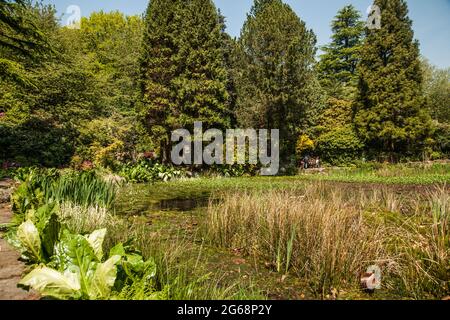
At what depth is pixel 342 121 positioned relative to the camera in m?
25.2

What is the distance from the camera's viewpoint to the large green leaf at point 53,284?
1.96m

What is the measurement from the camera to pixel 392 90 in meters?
21.4

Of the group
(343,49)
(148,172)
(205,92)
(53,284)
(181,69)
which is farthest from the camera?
(343,49)

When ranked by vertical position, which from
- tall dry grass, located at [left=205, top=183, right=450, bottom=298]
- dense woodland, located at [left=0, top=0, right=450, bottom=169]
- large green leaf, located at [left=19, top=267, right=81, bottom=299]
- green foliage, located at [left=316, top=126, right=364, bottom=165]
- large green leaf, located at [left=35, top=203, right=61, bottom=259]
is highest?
dense woodland, located at [left=0, top=0, right=450, bottom=169]

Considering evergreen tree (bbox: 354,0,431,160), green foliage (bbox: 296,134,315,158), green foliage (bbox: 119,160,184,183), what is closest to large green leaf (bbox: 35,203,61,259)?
green foliage (bbox: 119,160,184,183)

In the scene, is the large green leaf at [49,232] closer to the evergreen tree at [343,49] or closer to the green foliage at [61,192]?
the green foliage at [61,192]

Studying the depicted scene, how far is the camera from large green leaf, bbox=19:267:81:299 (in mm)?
1964

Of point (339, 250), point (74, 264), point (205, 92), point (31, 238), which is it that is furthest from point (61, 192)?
point (205, 92)

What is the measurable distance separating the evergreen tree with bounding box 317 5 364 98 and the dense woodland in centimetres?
1261

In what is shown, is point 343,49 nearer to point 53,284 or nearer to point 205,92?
point 205,92

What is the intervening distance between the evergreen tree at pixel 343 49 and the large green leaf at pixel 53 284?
35.2 meters

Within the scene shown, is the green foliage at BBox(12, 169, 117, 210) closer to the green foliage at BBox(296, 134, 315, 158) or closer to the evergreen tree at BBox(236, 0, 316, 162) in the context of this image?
the evergreen tree at BBox(236, 0, 316, 162)

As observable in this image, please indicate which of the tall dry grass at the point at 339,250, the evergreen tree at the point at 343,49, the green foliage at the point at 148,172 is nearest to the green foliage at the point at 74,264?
the tall dry grass at the point at 339,250

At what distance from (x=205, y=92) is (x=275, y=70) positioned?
428cm
